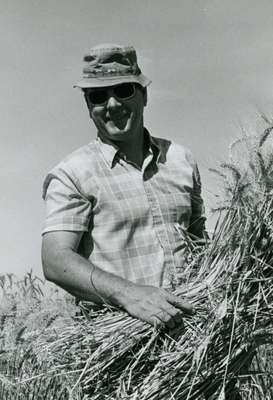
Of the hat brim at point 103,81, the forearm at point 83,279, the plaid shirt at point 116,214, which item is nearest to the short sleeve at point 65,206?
the plaid shirt at point 116,214

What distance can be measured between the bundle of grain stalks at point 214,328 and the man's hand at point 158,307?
33 millimetres

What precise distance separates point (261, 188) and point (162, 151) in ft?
2.46

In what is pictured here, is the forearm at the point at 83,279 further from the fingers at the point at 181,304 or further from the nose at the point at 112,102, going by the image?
the nose at the point at 112,102

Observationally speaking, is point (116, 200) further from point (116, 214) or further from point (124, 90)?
point (124, 90)

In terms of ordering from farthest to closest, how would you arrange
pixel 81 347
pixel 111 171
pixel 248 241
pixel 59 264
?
1. pixel 111 171
2. pixel 59 264
3. pixel 81 347
4. pixel 248 241

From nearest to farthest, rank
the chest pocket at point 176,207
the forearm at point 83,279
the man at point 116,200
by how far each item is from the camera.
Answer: the forearm at point 83,279 → the man at point 116,200 → the chest pocket at point 176,207

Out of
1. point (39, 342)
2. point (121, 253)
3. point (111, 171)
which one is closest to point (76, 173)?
point (111, 171)

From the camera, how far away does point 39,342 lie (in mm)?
2432

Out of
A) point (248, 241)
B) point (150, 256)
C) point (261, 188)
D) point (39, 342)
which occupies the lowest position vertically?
point (39, 342)

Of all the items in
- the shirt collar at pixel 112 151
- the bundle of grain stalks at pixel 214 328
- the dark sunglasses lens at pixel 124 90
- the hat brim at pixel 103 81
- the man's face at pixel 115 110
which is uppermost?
the hat brim at pixel 103 81

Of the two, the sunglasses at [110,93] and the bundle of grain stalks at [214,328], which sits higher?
the sunglasses at [110,93]

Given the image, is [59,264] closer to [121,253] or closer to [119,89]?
[121,253]

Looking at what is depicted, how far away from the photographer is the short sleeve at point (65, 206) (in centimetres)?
254

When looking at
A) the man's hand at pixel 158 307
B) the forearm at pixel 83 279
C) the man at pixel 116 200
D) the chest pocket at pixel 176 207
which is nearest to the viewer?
the man's hand at pixel 158 307
